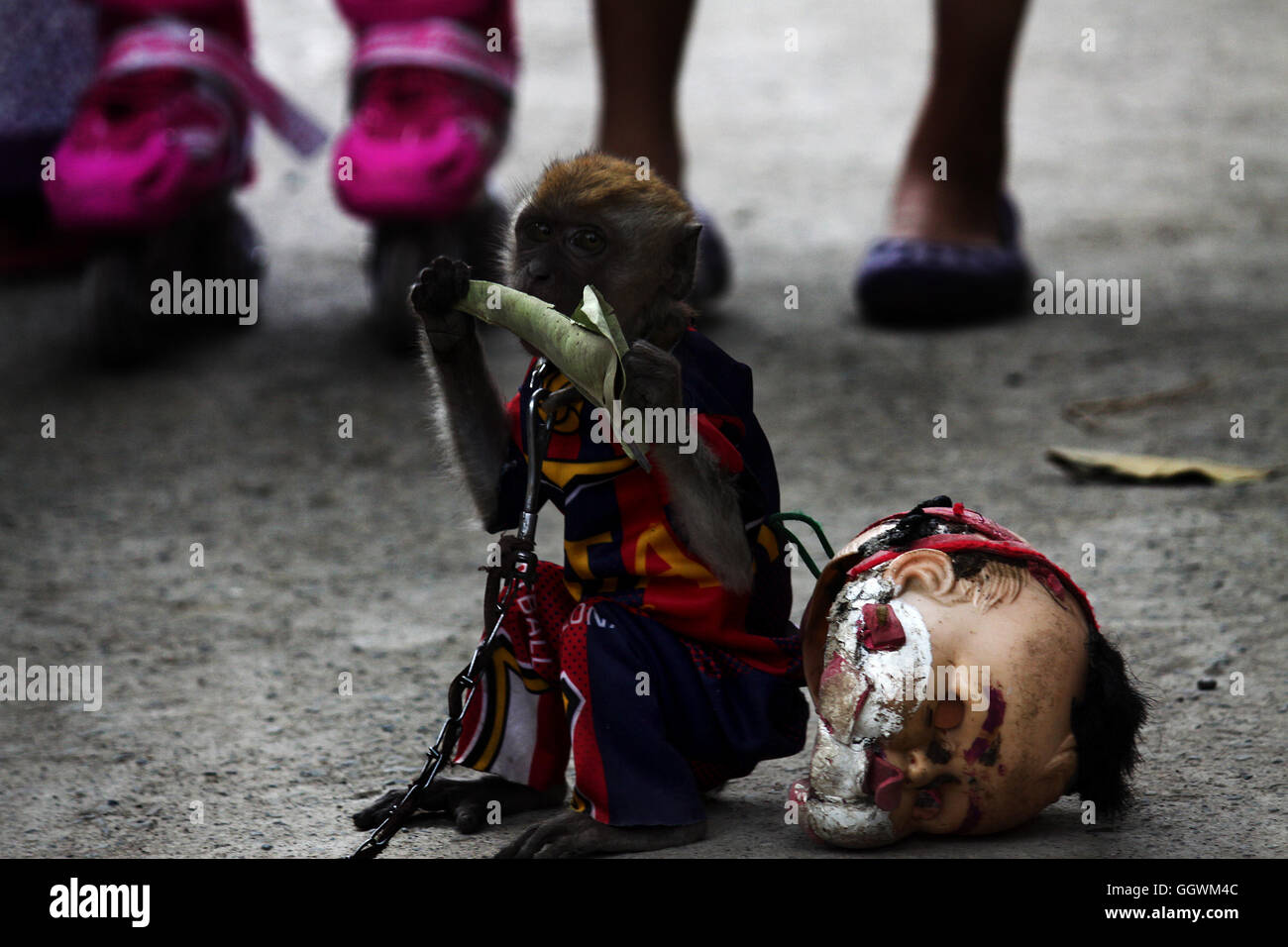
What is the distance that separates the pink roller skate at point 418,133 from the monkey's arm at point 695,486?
7.15ft

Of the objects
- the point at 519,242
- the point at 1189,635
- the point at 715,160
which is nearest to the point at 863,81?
the point at 715,160

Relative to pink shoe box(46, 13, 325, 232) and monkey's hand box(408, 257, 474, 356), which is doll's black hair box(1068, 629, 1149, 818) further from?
pink shoe box(46, 13, 325, 232)

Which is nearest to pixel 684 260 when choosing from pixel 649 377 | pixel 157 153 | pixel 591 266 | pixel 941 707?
pixel 591 266

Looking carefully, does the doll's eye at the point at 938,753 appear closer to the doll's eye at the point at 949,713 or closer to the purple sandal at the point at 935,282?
the doll's eye at the point at 949,713

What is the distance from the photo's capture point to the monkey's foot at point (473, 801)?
2.00 m

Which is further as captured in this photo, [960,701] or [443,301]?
[443,301]

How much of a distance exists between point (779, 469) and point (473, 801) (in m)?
1.53

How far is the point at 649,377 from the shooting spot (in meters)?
1.78

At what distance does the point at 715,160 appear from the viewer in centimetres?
594

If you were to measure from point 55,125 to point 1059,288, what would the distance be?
280cm

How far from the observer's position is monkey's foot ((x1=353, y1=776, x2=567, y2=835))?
6.55 ft

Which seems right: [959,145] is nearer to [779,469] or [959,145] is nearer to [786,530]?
[779,469]

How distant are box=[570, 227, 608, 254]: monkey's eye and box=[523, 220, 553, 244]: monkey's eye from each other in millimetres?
41

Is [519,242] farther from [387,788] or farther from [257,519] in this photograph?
[257,519]
